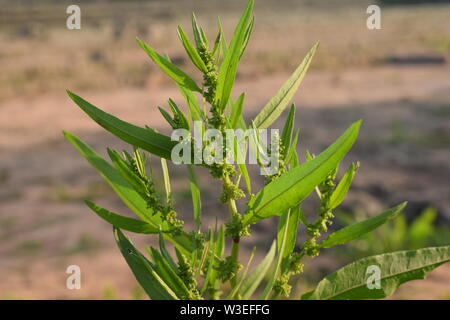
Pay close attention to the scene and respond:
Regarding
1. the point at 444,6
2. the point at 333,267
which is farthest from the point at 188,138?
the point at 444,6

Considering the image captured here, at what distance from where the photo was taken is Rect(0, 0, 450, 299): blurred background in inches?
173

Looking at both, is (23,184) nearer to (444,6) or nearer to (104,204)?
(104,204)

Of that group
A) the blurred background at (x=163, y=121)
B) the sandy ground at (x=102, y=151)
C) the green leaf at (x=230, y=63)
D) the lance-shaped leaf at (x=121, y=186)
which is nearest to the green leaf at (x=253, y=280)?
the lance-shaped leaf at (x=121, y=186)

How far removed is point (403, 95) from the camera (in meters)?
10.2

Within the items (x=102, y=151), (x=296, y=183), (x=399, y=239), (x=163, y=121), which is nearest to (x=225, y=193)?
(x=296, y=183)

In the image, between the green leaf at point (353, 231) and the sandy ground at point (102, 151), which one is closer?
the green leaf at point (353, 231)

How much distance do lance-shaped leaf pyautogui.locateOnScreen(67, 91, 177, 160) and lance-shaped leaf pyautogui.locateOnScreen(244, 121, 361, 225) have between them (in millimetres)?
151

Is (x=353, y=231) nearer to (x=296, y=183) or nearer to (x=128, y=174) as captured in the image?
(x=296, y=183)

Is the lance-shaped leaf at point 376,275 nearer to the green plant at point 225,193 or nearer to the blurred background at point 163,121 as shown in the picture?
the green plant at point 225,193

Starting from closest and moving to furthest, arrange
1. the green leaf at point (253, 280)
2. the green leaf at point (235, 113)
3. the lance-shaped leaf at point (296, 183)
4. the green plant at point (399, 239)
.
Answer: the lance-shaped leaf at point (296, 183)
the green leaf at point (235, 113)
the green leaf at point (253, 280)
the green plant at point (399, 239)

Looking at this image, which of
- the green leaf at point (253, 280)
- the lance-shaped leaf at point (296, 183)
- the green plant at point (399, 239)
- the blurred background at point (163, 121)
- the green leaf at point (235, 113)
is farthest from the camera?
the blurred background at point (163, 121)

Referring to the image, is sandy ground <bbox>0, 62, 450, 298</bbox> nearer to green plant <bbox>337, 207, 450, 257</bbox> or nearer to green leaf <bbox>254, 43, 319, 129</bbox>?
green plant <bbox>337, 207, 450, 257</bbox>

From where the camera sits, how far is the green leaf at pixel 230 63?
82 cm
